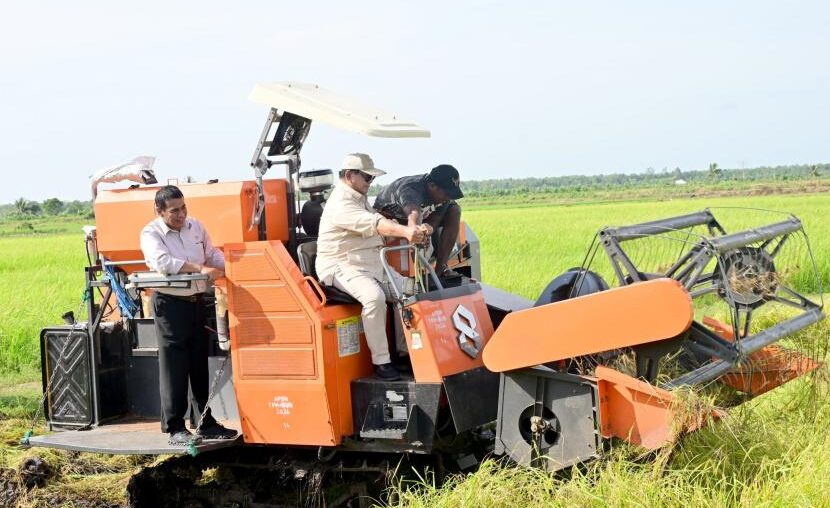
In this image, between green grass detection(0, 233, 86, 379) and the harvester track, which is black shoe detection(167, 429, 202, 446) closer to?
the harvester track

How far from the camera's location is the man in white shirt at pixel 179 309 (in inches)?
234

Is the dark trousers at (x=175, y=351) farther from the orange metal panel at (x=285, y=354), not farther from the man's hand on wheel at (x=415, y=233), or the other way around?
the man's hand on wheel at (x=415, y=233)

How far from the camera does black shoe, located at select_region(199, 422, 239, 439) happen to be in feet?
19.6

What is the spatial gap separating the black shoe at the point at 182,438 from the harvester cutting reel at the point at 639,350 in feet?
5.99

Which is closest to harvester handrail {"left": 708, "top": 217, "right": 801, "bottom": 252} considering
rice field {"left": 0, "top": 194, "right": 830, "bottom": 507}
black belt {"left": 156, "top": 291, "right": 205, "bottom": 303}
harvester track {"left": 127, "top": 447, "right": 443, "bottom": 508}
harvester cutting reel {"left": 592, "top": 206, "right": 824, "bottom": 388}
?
harvester cutting reel {"left": 592, "top": 206, "right": 824, "bottom": 388}

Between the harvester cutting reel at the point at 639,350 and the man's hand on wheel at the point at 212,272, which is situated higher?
the man's hand on wheel at the point at 212,272

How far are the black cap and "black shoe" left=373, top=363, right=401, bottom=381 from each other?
5.99 ft

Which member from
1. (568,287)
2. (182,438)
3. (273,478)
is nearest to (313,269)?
(182,438)

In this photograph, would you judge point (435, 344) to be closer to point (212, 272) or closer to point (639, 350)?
point (639, 350)

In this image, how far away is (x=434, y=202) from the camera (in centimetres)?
731

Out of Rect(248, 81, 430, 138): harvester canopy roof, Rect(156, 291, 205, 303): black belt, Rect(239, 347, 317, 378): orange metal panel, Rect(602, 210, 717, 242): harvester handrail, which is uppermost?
Rect(248, 81, 430, 138): harvester canopy roof

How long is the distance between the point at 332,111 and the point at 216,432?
6.86ft

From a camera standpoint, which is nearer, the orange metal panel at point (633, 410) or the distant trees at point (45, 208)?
the orange metal panel at point (633, 410)

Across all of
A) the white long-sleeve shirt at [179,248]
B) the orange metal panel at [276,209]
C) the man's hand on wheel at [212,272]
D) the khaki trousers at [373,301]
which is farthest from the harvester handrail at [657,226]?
the white long-sleeve shirt at [179,248]
